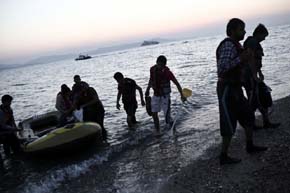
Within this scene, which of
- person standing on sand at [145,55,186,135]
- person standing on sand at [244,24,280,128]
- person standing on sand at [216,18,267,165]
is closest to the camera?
person standing on sand at [216,18,267,165]

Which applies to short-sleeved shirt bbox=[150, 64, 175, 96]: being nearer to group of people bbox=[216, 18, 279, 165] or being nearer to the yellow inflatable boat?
the yellow inflatable boat

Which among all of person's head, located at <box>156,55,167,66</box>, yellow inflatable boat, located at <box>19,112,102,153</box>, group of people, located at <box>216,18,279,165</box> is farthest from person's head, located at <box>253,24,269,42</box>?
yellow inflatable boat, located at <box>19,112,102,153</box>

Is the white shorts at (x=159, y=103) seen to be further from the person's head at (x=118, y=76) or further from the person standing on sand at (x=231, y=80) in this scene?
the person standing on sand at (x=231, y=80)

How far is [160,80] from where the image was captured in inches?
310

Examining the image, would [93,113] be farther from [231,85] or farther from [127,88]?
[231,85]

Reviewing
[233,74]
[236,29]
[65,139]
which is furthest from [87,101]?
[236,29]

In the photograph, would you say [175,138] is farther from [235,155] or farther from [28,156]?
[28,156]

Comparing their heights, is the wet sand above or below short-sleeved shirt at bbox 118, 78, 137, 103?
below

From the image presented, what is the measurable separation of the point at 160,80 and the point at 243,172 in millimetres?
3604

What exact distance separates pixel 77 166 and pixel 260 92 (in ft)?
13.9

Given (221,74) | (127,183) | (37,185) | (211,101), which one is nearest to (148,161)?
(127,183)

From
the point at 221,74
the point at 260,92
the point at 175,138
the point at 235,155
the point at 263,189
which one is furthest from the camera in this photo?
the point at 175,138

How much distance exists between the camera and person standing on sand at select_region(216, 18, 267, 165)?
15.0 feet

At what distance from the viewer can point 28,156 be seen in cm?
820
